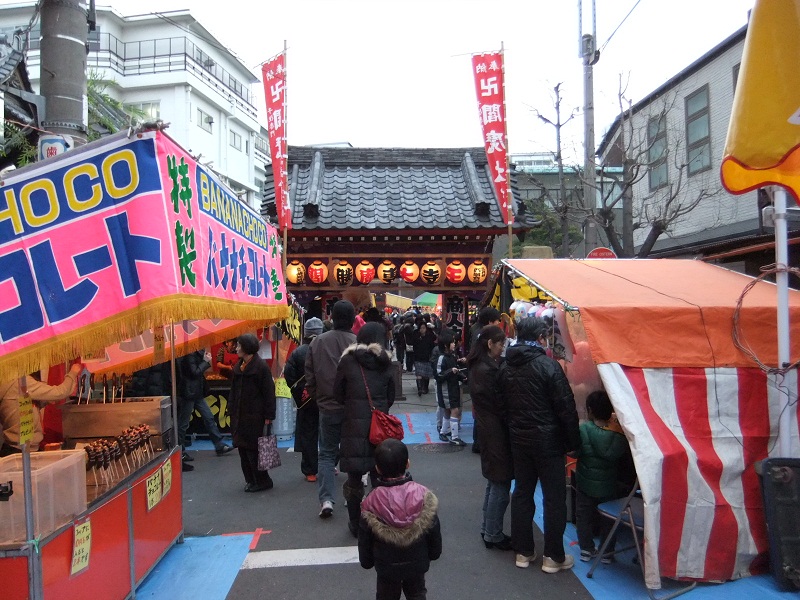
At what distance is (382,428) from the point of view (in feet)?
16.6

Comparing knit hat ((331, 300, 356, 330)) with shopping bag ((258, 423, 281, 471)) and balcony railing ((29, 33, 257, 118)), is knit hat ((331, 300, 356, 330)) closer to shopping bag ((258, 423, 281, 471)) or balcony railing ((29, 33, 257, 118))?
shopping bag ((258, 423, 281, 471))

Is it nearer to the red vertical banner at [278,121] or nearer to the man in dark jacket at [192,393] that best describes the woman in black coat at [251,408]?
the man in dark jacket at [192,393]

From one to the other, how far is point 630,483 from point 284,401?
5972 mm

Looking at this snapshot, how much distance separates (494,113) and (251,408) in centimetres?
672

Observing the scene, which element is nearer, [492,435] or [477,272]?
[492,435]

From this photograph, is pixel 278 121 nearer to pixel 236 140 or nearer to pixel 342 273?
pixel 342 273

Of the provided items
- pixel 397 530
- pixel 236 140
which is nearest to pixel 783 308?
pixel 397 530

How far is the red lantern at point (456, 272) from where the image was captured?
12266 millimetres

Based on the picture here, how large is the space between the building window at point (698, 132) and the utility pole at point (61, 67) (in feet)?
43.3

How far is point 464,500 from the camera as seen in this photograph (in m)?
6.48

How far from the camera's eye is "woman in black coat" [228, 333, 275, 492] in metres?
6.82

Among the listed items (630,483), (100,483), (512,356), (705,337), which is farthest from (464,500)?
(100,483)

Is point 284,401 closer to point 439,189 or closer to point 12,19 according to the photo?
point 439,189

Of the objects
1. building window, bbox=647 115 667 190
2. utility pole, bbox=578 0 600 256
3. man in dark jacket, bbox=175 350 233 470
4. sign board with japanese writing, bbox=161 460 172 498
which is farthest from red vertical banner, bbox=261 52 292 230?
building window, bbox=647 115 667 190
